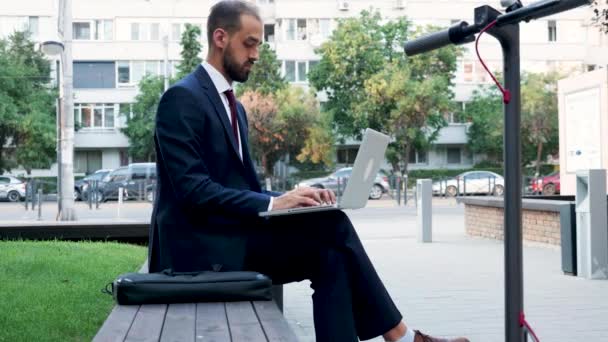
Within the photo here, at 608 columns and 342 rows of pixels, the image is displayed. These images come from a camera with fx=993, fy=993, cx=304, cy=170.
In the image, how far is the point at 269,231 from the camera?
3508 mm

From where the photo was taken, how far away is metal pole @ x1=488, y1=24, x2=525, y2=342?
259cm

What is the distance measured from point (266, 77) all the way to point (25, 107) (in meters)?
12.4

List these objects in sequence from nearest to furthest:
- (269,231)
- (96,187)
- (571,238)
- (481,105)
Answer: (269,231) < (571,238) < (96,187) < (481,105)

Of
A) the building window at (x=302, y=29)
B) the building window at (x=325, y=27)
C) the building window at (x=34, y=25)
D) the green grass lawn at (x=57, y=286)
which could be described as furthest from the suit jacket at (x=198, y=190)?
the building window at (x=34, y=25)

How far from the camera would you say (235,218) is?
3.55 metres

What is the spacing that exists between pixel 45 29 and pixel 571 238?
52561 millimetres

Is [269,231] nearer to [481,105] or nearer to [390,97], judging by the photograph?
[390,97]

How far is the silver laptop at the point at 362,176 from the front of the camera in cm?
325

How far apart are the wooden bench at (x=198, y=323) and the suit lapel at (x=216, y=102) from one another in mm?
734

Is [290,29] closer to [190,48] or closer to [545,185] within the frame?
[190,48]

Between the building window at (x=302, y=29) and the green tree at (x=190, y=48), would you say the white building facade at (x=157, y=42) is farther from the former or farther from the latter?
the green tree at (x=190, y=48)

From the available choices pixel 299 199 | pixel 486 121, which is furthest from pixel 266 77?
pixel 299 199

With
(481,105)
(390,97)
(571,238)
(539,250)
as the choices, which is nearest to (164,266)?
(571,238)

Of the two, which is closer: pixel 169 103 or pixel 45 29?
pixel 169 103
